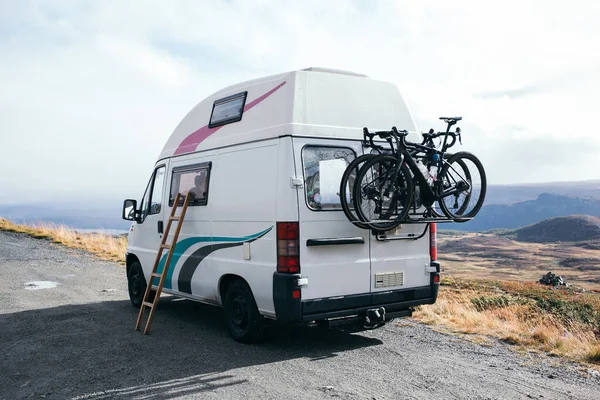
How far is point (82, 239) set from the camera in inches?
896

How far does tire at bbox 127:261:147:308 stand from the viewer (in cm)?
955

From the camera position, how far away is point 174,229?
8.41 metres

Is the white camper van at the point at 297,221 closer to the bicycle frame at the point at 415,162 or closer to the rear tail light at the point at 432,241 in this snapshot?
the rear tail light at the point at 432,241

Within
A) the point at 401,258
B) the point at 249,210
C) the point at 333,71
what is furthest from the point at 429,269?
the point at 333,71

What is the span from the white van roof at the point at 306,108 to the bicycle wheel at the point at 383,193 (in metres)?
0.62

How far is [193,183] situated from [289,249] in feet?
8.01

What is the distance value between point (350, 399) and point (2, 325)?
580 cm

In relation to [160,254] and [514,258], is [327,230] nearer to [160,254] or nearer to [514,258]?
[160,254]

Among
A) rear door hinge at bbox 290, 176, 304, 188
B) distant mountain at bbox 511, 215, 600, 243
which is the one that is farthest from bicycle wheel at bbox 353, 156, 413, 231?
distant mountain at bbox 511, 215, 600, 243

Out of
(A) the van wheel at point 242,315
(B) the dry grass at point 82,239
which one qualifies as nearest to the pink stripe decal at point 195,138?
(A) the van wheel at point 242,315

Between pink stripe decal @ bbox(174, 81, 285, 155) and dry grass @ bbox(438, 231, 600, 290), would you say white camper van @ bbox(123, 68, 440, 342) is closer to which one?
pink stripe decal @ bbox(174, 81, 285, 155)

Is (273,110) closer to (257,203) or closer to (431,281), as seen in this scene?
(257,203)

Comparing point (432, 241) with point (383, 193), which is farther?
point (432, 241)

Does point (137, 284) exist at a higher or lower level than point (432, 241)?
lower
